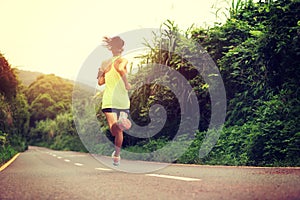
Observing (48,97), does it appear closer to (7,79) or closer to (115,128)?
(7,79)

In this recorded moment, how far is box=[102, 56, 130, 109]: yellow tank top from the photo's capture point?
6312 mm

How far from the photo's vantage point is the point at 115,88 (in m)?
6.28

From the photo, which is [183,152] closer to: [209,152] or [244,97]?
[209,152]

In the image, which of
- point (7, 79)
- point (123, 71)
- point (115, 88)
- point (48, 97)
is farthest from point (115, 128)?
point (48, 97)

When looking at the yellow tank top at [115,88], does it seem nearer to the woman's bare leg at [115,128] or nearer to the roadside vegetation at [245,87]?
the woman's bare leg at [115,128]

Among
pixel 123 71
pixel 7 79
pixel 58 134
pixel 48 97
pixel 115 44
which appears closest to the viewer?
pixel 123 71

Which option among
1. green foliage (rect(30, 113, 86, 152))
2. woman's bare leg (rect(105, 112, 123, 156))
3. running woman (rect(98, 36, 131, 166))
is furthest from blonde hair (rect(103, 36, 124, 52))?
green foliage (rect(30, 113, 86, 152))

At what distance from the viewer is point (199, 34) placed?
1238 cm

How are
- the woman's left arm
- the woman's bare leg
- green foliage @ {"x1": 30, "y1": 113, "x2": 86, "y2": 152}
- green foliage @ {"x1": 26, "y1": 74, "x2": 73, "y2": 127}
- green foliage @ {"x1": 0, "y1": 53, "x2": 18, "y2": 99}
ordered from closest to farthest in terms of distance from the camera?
1. the woman's left arm
2. the woman's bare leg
3. green foliage @ {"x1": 0, "y1": 53, "x2": 18, "y2": 99}
4. green foliage @ {"x1": 30, "y1": 113, "x2": 86, "y2": 152}
5. green foliage @ {"x1": 26, "y1": 74, "x2": 73, "y2": 127}

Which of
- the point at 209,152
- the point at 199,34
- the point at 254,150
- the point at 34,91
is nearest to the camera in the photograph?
the point at 254,150

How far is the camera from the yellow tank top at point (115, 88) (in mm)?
6312

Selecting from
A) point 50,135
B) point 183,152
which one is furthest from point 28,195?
point 50,135

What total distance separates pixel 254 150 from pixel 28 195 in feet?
18.4

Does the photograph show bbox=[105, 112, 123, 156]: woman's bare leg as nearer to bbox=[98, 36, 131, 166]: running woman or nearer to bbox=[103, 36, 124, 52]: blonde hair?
bbox=[98, 36, 131, 166]: running woman
